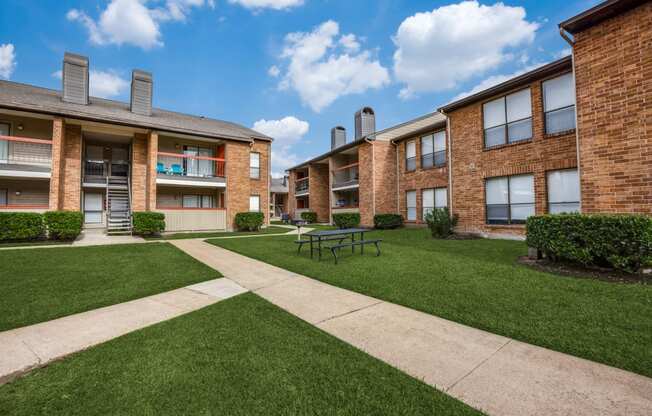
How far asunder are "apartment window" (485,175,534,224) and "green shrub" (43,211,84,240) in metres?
→ 18.5

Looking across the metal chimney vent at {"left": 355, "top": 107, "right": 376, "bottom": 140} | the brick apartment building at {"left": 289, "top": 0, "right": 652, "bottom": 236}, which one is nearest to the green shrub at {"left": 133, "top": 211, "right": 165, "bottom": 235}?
the brick apartment building at {"left": 289, "top": 0, "right": 652, "bottom": 236}

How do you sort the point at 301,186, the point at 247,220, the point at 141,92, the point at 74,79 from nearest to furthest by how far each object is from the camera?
1. the point at 74,79
2. the point at 141,92
3. the point at 247,220
4. the point at 301,186

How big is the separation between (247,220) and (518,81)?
622 inches

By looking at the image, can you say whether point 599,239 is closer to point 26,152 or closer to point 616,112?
point 616,112

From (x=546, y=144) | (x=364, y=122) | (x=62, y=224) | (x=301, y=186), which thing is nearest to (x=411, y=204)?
(x=546, y=144)

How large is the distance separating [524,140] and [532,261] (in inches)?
262

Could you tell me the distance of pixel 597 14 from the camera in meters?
7.25

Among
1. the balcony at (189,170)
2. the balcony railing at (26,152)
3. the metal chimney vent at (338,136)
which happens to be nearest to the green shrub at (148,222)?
the balcony at (189,170)

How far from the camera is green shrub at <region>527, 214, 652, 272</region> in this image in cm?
516

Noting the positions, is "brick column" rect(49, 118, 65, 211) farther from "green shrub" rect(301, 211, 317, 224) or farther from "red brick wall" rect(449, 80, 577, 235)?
"red brick wall" rect(449, 80, 577, 235)

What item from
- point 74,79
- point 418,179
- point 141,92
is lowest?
point 418,179

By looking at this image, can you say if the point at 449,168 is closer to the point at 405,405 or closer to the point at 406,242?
the point at 406,242

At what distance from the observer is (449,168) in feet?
46.1

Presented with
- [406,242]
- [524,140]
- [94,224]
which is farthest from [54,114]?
[524,140]
